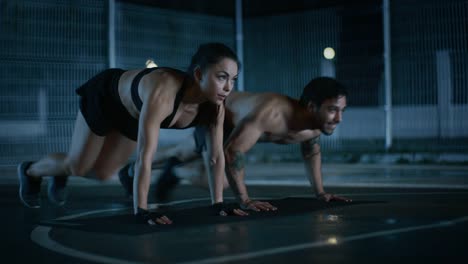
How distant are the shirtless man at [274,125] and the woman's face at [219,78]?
659 mm

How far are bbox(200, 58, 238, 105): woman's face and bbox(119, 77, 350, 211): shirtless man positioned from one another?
0.66 meters

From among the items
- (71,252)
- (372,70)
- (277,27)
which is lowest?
(71,252)

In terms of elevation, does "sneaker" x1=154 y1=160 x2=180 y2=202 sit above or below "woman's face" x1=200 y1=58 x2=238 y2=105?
below

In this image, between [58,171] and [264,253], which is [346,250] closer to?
[264,253]

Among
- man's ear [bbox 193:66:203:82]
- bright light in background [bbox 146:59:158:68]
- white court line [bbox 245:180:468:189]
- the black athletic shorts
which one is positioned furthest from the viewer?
bright light in background [bbox 146:59:158:68]

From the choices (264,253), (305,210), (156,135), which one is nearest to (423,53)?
(305,210)

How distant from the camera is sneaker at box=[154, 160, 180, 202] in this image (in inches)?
281

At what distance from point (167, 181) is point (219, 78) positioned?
212cm

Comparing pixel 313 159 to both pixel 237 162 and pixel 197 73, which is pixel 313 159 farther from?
pixel 197 73

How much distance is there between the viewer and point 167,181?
23.5ft

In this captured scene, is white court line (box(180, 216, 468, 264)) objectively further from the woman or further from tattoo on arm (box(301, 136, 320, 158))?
tattoo on arm (box(301, 136, 320, 158))

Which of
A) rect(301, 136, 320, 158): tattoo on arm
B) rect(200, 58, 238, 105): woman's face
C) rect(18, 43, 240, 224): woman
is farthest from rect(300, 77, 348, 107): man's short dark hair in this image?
rect(200, 58, 238, 105): woman's face

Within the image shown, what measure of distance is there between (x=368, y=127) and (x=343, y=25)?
5.93 ft

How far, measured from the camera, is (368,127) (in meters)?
13.5
